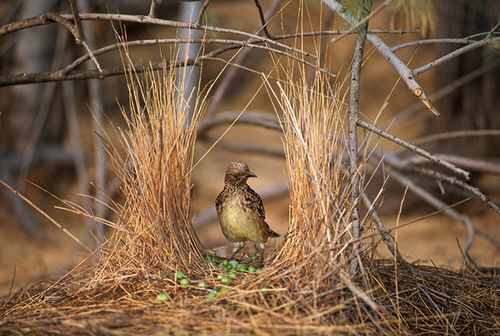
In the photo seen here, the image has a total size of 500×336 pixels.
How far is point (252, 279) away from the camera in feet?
9.53

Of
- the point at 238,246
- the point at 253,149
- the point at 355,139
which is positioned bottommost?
the point at 238,246

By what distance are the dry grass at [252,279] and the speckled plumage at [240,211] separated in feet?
1.39

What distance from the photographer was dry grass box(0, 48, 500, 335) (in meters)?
2.66

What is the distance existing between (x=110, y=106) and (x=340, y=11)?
283 inches

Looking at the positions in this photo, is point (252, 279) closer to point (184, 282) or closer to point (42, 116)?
point (184, 282)

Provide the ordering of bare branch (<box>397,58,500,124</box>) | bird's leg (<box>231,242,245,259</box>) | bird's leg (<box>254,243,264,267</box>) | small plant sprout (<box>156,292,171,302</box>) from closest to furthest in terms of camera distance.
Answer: small plant sprout (<box>156,292,171,302</box>)
bird's leg (<box>254,243,264,267</box>)
bird's leg (<box>231,242,245,259</box>)
bare branch (<box>397,58,500,124</box>)

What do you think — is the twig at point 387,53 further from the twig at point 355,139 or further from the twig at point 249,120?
the twig at point 249,120

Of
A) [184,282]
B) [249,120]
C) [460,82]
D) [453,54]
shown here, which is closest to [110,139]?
[249,120]

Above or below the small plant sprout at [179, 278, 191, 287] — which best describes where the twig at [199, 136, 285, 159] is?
above

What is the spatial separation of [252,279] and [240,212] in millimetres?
842

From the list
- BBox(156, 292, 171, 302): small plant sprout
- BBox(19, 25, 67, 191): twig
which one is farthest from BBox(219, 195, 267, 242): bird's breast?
BBox(19, 25, 67, 191): twig

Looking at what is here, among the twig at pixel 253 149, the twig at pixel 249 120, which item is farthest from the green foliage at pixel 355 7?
the twig at pixel 253 149

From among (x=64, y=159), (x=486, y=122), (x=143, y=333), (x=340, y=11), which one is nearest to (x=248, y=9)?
(x=64, y=159)

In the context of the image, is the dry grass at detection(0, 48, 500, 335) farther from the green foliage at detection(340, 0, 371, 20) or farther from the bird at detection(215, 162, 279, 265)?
the bird at detection(215, 162, 279, 265)
